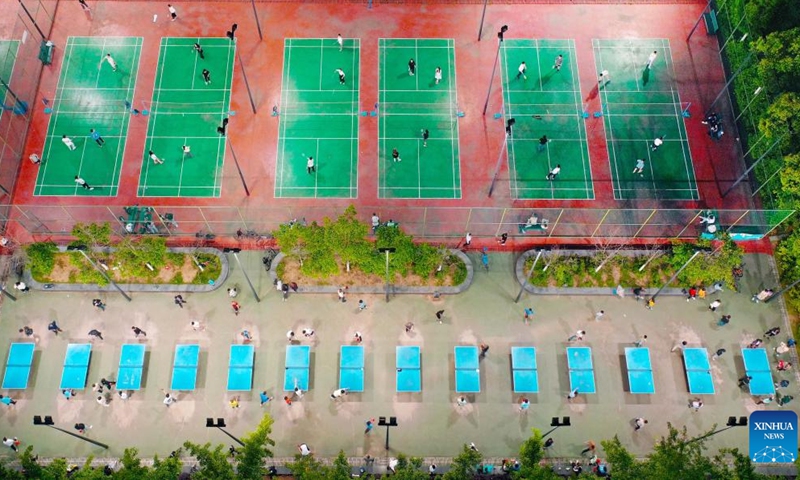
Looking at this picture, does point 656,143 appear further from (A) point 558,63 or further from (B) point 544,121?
(A) point 558,63

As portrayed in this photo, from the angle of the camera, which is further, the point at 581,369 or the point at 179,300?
the point at 179,300

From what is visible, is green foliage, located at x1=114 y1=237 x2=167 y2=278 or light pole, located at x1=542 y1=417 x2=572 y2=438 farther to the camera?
green foliage, located at x1=114 y1=237 x2=167 y2=278

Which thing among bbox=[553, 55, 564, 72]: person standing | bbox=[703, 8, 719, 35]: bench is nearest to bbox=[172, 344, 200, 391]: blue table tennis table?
bbox=[553, 55, 564, 72]: person standing

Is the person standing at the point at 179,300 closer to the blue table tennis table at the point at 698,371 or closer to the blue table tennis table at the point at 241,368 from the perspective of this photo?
the blue table tennis table at the point at 241,368

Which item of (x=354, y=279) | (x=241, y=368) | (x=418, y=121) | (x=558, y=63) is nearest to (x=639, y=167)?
(x=558, y=63)

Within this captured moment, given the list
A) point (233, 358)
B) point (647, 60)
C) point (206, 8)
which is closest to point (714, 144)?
point (647, 60)

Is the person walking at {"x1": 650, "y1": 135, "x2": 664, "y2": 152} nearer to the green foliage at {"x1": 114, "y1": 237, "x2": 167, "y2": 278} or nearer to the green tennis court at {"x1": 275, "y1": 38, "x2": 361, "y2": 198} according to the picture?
the green tennis court at {"x1": 275, "y1": 38, "x2": 361, "y2": 198}

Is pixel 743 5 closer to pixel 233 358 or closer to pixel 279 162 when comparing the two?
pixel 279 162
